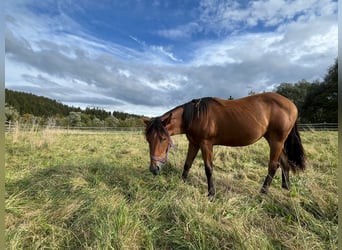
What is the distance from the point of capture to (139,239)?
2324mm

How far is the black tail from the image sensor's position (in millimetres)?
4574

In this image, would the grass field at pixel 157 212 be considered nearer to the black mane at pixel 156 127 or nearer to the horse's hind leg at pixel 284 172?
the horse's hind leg at pixel 284 172

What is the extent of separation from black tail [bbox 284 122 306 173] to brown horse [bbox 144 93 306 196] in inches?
8.7

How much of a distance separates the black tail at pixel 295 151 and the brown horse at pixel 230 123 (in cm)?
22

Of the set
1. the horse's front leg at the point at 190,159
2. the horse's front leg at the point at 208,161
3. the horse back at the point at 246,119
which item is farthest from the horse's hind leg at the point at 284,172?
the horse's front leg at the point at 190,159

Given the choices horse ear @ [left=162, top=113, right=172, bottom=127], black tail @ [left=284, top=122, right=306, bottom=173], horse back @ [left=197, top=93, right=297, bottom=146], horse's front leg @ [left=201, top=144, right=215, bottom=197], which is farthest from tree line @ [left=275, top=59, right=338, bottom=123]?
horse ear @ [left=162, top=113, right=172, bottom=127]

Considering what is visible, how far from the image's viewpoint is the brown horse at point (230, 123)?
404 centimetres

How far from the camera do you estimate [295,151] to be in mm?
4621

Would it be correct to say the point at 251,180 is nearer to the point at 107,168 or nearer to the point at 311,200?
the point at 311,200

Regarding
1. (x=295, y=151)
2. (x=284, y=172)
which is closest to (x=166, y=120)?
(x=284, y=172)

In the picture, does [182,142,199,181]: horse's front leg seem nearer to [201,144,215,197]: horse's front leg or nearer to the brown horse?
the brown horse

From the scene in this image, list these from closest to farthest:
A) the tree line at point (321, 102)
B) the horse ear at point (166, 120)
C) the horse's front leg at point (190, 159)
A: the horse ear at point (166, 120)
the horse's front leg at point (190, 159)
the tree line at point (321, 102)

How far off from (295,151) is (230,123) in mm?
1595

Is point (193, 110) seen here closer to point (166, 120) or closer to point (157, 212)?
point (166, 120)
